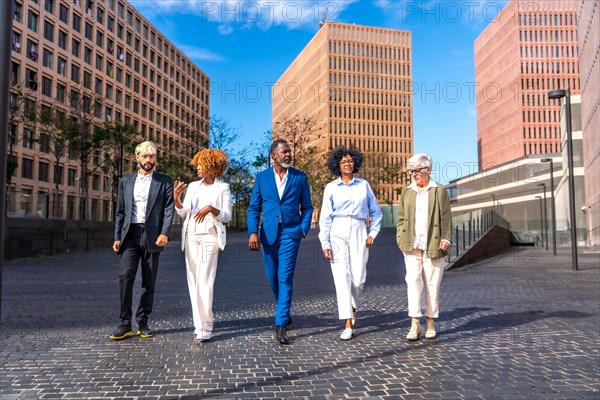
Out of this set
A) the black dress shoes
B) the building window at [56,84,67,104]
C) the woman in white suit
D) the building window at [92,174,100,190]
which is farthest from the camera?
the building window at [92,174,100,190]

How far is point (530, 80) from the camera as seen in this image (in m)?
101

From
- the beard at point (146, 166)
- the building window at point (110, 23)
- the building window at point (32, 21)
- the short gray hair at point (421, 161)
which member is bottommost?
the beard at point (146, 166)

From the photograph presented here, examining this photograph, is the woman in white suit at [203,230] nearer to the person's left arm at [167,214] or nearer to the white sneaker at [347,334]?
the person's left arm at [167,214]

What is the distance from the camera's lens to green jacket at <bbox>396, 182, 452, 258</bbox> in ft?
19.6

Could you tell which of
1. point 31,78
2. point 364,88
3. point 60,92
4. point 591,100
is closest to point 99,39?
point 60,92

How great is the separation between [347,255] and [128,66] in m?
73.0

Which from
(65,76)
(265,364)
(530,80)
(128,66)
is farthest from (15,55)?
(530,80)

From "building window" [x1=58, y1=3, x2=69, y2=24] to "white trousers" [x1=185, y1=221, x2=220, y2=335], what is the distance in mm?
59937

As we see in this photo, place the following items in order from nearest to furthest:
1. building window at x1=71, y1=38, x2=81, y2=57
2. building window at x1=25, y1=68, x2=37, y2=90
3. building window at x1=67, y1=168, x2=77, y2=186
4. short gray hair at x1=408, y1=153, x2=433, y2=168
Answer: short gray hair at x1=408, y1=153, x2=433, y2=168
building window at x1=25, y1=68, x2=37, y2=90
building window at x1=67, y1=168, x2=77, y2=186
building window at x1=71, y1=38, x2=81, y2=57

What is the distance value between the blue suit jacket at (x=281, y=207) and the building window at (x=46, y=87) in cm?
5438

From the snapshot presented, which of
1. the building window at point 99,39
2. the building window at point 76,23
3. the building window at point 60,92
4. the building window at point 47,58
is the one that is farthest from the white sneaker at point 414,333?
the building window at point 99,39

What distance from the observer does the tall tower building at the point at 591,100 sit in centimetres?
3859

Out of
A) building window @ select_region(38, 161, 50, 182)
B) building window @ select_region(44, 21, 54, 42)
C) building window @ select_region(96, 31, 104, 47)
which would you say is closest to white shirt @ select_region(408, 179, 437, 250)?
building window @ select_region(38, 161, 50, 182)

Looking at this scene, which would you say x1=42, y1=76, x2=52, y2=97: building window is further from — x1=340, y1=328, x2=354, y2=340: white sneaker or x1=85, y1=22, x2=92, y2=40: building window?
x1=340, y1=328, x2=354, y2=340: white sneaker
